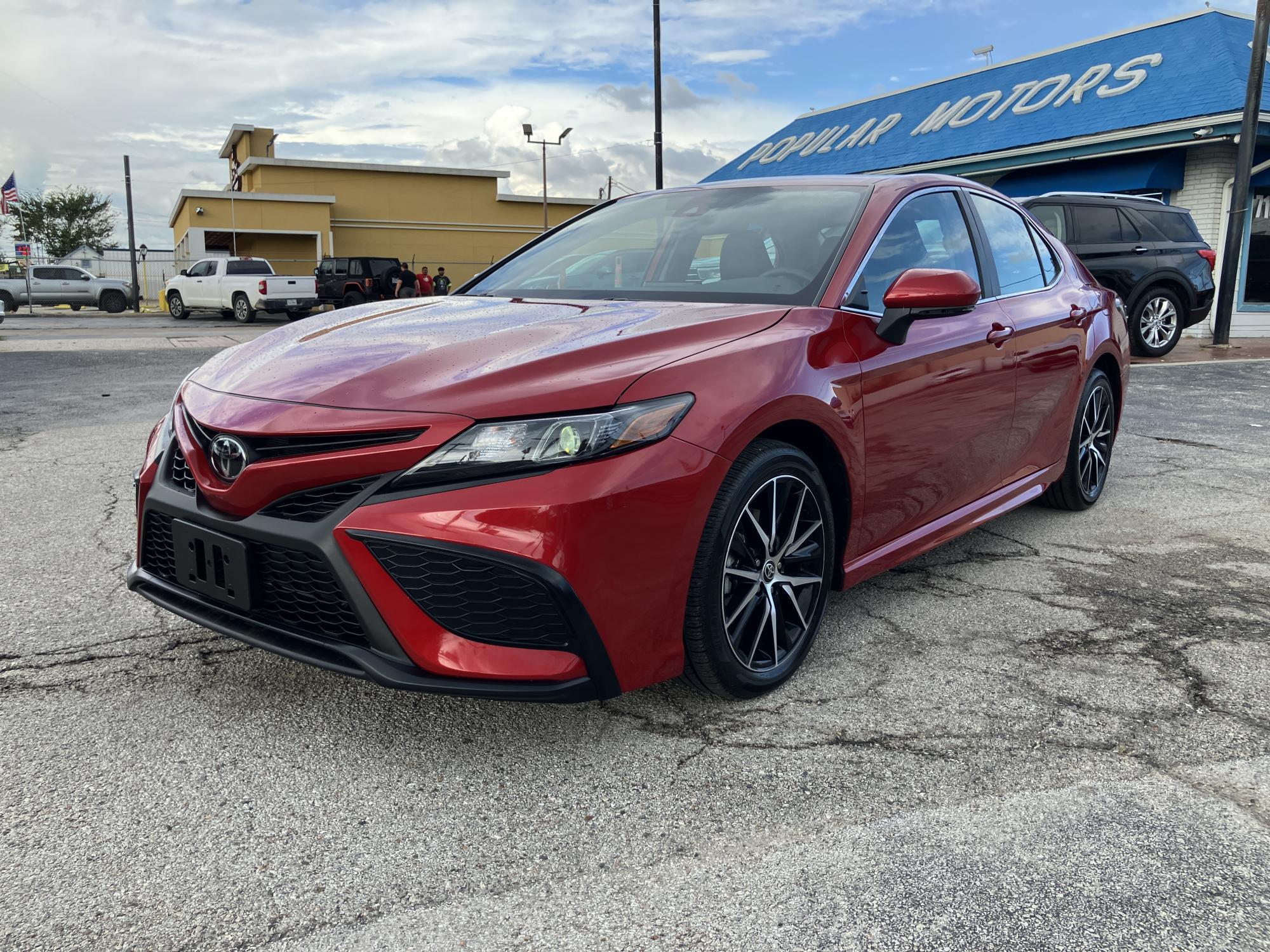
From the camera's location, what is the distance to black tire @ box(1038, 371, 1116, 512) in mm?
4902

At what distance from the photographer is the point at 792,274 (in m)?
3.29

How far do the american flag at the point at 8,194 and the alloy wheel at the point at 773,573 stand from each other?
3805 cm

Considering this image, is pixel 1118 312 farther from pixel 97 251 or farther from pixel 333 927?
pixel 97 251

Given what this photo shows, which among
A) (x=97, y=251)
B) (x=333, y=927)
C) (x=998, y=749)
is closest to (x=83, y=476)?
(x=333, y=927)

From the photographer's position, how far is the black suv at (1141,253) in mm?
12266

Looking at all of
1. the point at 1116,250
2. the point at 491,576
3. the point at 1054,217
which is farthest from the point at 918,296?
the point at 1116,250

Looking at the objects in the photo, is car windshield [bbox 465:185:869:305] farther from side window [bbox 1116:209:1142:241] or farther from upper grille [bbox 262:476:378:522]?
side window [bbox 1116:209:1142:241]

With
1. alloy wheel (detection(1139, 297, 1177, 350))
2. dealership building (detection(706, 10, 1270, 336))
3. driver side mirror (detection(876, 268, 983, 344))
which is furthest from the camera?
dealership building (detection(706, 10, 1270, 336))

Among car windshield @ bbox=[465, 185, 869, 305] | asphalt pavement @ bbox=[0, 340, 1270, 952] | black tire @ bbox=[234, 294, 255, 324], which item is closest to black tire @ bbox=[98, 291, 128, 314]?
black tire @ bbox=[234, 294, 255, 324]

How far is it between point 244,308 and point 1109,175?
19.9 m

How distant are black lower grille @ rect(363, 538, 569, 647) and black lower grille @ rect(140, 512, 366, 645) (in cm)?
16

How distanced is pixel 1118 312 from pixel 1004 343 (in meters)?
1.80

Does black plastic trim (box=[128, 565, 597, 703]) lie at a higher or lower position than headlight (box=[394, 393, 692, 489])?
lower

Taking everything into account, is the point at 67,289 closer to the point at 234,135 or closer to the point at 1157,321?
the point at 234,135
